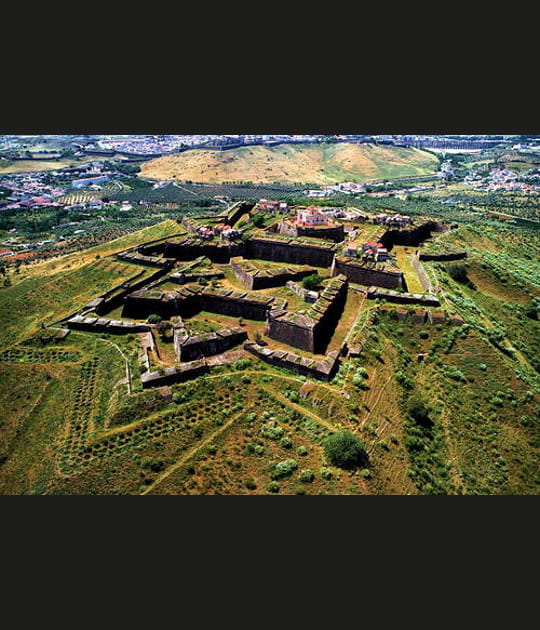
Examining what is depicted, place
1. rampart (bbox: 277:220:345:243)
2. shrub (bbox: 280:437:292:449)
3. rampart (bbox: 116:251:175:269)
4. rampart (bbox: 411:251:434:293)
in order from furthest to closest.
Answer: rampart (bbox: 277:220:345:243), rampart (bbox: 116:251:175:269), rampart (bbox: 411:251:434:293), shrub (bbox: 280:437:292:449)

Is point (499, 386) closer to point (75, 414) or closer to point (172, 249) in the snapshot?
point (75, 414)

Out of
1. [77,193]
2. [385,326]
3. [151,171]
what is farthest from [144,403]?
[151,171]

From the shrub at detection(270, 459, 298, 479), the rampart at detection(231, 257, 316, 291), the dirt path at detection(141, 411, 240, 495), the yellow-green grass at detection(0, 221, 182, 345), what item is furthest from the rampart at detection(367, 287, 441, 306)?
the yellow-green grass at detection(0, 221, 182, 345)

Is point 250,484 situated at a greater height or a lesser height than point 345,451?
lesser

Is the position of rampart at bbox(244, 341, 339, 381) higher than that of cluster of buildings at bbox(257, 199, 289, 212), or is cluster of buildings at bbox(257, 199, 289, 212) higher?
cluster of buildings at bbox(257, 199, 289, 212)

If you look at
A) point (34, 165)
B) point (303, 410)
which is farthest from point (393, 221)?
point (34, 165)

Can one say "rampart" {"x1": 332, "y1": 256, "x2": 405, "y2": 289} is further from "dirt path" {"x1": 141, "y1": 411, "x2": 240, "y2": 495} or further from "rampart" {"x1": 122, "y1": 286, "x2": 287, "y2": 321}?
"dirt path" {"x1": 141, "y1": 411, "x2": 240, "y2": 495}

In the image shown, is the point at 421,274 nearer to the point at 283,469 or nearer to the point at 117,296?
the point at 283,469
